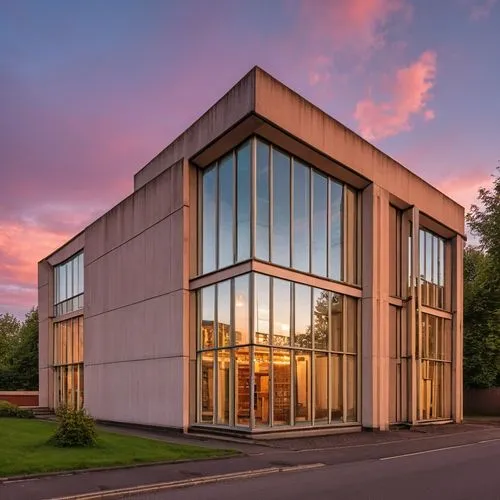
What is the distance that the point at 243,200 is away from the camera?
20.2 metres

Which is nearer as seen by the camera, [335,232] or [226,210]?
[226,210]

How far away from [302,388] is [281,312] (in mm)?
2844

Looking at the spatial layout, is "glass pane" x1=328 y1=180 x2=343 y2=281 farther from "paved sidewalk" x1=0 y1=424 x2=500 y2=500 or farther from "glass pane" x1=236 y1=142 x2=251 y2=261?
"paved sidewalk" x1=0 y1=424 x2=500 y2=500

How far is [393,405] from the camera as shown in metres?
25.0

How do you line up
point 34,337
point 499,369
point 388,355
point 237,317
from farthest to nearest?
point 34,337 → point 499,369 → point 388,355 → point 237,317

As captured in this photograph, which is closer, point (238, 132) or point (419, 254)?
point (238, 132)

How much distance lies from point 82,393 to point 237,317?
15.2 meters

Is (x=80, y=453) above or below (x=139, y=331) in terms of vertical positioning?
below

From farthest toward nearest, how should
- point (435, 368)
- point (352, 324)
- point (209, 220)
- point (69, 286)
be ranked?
1. point (69, 286)
2. point (435, 368)
3. point (352, 324)
4. point (209, 220)

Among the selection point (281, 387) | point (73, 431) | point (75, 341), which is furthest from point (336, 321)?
point (75, 341)

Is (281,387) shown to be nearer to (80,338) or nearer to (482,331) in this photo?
(80,338)

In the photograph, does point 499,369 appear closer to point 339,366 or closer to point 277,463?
point 339,366

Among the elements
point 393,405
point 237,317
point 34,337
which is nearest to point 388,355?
point 393,405

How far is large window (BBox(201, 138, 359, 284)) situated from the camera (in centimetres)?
1986
